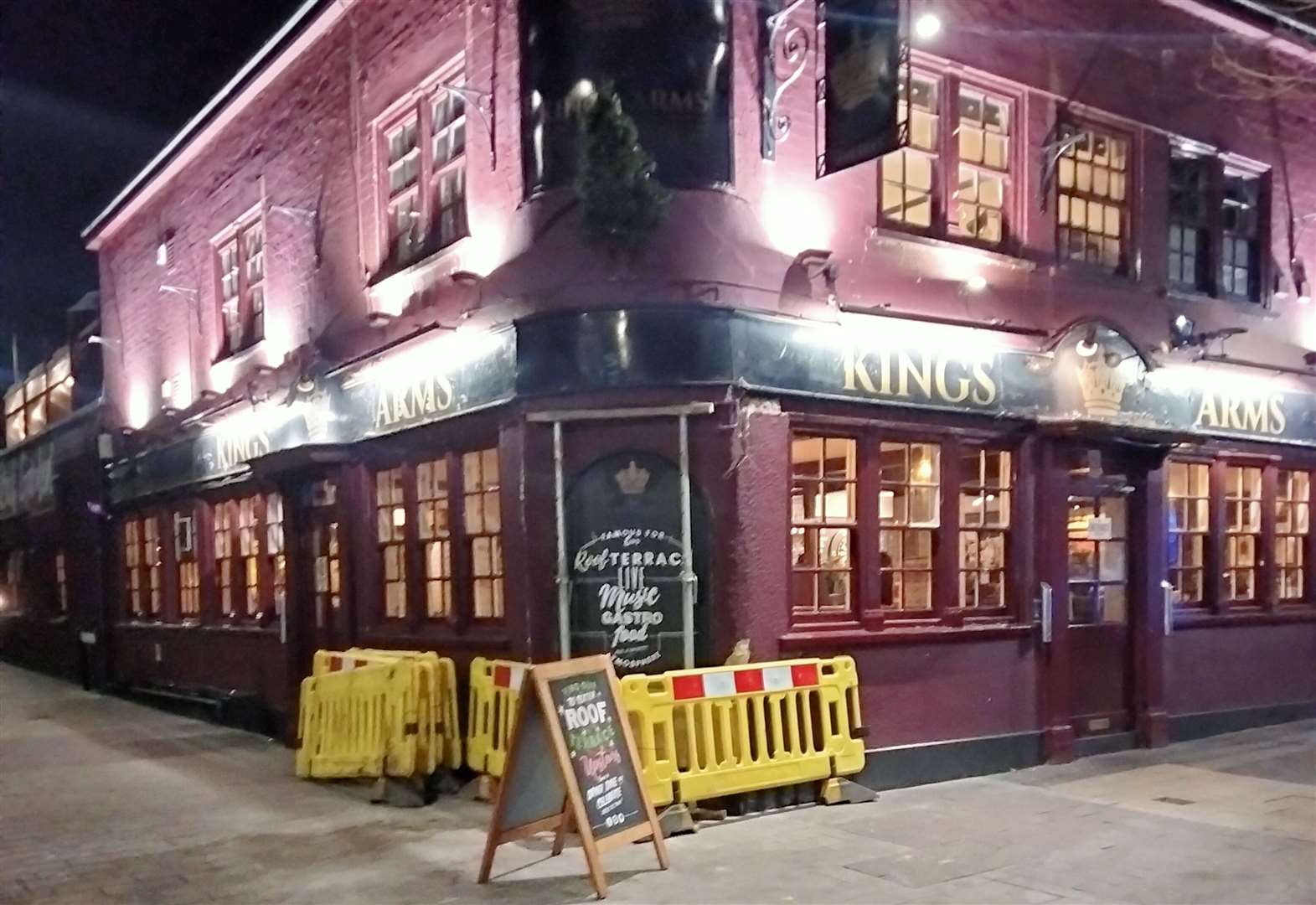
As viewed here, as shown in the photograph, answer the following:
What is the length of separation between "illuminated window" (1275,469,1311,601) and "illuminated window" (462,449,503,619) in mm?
8457

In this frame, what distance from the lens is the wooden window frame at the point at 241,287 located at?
46.8 feet

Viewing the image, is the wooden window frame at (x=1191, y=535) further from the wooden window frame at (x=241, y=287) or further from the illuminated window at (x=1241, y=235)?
the wooden window frame at (x=241, y=287)

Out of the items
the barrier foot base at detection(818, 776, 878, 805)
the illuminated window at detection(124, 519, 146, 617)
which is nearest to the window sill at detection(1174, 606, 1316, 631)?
the barrier foot base at detection(818, 776, 878, 805)

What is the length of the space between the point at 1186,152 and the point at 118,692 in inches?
643

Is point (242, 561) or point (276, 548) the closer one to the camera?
point (276, 548)

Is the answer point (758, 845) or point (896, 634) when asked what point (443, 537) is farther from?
point (758, 845)

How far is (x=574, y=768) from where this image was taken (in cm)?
686

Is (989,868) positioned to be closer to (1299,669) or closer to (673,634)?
(673,634)

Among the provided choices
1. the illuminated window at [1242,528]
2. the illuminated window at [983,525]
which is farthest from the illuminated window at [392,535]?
the illuminated window at [1242,528]

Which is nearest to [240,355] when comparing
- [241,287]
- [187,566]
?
[241,287]

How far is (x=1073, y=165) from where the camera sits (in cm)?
1134

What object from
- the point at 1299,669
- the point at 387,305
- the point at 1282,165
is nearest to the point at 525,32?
the point at 387,305

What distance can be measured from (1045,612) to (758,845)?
4026mm

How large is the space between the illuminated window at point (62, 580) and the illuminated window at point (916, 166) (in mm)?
17056
